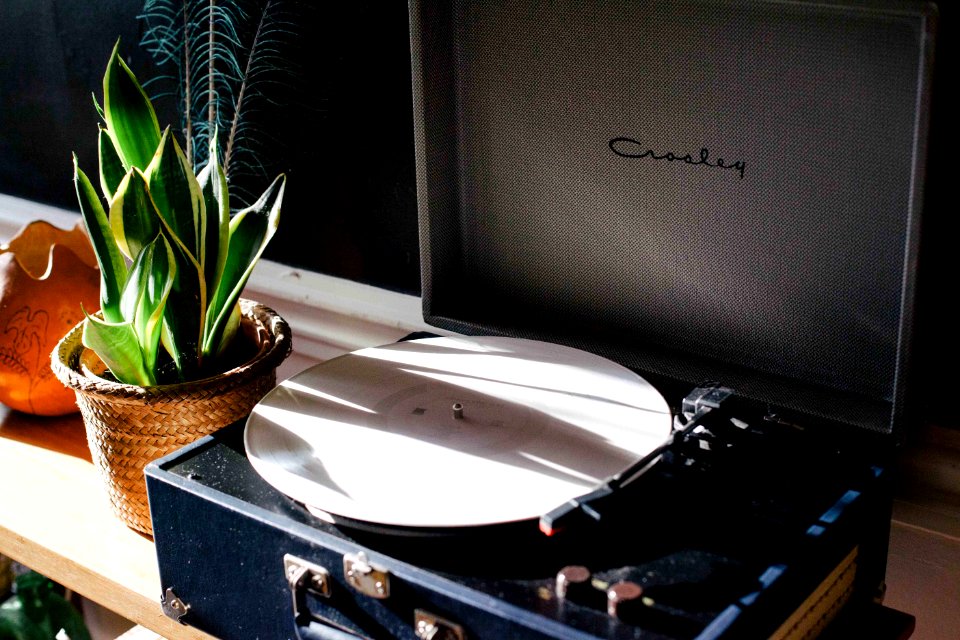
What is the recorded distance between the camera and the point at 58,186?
155 centimetres

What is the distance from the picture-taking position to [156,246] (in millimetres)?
871

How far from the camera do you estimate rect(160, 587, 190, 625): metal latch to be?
0.81 metres

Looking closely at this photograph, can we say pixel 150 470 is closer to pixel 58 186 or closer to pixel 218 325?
pixel 218 325

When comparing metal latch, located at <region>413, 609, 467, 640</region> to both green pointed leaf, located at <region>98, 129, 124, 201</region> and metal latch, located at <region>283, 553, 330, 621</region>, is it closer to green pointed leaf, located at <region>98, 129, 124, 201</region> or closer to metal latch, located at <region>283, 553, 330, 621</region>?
metal latch, located at <region>283, 553, 330, 621</region>

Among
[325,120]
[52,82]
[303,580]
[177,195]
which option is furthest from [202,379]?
[52,82]

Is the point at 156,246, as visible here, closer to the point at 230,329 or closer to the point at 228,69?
the point at 230,329

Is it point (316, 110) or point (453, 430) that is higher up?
point (316, 110)

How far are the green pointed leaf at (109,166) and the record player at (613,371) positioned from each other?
24 cm

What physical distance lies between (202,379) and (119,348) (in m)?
0.07

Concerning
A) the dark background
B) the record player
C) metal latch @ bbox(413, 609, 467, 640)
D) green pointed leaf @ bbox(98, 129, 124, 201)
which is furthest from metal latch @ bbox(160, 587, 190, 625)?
the dark background

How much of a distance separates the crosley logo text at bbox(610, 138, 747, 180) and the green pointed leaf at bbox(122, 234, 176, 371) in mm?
382

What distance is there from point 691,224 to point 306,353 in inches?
23.2

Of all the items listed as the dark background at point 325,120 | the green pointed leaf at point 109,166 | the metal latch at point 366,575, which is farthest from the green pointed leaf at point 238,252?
the metal latch at point 366,575

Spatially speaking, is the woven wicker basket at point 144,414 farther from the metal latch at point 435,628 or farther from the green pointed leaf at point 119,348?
the metal latch at point 435,628
